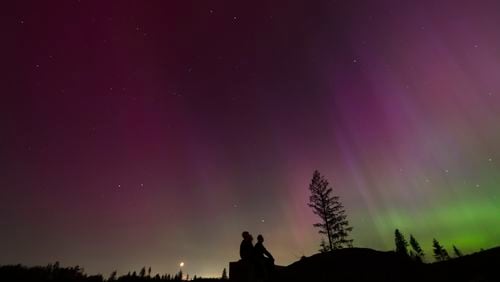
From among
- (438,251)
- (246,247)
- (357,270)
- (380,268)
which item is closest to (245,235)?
(246,247)

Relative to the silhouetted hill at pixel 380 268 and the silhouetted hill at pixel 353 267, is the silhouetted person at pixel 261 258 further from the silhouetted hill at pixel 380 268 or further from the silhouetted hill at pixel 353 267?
the silhouetted hill at pixel 353 267

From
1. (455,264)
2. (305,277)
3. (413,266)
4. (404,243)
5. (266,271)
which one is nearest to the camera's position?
(266,271)

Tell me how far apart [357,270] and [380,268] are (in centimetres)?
140

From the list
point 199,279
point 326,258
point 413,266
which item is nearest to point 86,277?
point 199,279

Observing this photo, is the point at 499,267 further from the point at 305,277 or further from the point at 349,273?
the point at 305,277

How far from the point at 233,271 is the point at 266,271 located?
7514 mm

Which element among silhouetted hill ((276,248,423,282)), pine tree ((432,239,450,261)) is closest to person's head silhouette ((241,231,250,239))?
silhouetted hill ((276,248,423,282))

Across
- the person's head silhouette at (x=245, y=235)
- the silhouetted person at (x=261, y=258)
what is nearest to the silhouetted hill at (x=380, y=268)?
the silhouetted person at (x=261, y=258)

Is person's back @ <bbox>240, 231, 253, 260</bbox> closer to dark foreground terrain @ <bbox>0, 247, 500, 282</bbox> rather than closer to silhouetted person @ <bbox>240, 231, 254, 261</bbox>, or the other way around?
silhouetted person @ <bbox>240, 231, 254, 261</bbox>

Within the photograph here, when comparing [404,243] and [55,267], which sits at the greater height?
[404,243]

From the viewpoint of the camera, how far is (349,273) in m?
16.7

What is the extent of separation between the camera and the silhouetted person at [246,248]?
11.4 m

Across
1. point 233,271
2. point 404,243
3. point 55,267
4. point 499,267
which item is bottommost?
point 499,267

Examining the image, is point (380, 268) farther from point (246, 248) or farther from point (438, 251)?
point (438, 251)
